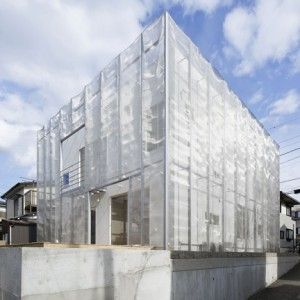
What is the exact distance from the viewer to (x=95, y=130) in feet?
43.2

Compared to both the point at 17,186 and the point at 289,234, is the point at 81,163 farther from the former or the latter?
the point at 289,234

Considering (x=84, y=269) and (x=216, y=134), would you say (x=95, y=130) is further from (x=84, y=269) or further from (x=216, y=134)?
(x=84, y=269)

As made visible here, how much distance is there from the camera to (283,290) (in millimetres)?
14547

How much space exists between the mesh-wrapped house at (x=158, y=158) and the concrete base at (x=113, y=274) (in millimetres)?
612

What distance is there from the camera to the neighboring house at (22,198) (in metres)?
30.3

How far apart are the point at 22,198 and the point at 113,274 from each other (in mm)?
26379

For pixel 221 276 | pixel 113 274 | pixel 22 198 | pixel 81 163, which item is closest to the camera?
pixel 113 274

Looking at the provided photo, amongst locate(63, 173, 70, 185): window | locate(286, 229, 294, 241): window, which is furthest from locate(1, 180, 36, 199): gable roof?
locate(286, 229, 294, 241): window

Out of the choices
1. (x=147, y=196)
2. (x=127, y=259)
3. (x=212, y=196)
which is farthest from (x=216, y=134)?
(x=127, y=259)

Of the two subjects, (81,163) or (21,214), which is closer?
(81,163)

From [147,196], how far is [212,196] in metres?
2.66

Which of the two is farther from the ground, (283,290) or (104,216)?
(104,216)

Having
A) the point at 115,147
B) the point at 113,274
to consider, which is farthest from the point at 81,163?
the point at 113,274

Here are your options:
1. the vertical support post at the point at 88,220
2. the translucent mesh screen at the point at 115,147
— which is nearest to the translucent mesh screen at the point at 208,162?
the translucent mesh screen at the point at 115,147
